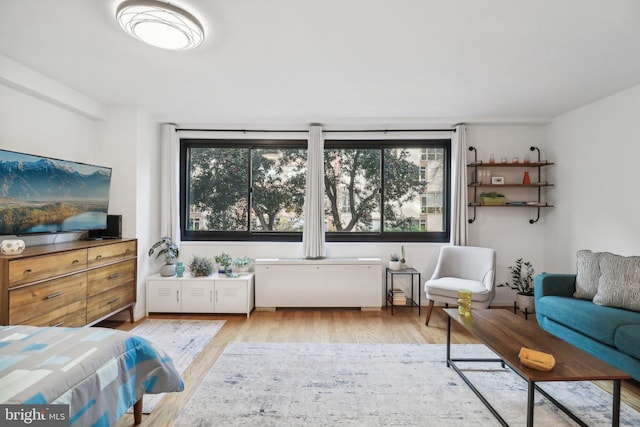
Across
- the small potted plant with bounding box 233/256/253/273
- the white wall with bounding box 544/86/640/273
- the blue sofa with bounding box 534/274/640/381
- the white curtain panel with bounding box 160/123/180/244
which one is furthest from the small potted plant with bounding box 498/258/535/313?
the white curtain panel with bounding box 160/123/180/244

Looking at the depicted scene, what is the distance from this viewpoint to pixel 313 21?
2.02m

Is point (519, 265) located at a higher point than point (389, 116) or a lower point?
lower

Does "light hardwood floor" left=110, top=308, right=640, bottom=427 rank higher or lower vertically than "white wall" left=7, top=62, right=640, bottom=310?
lower

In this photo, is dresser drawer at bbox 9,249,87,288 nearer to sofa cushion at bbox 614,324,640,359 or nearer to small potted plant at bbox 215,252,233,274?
small potted plant at bbox 215,252,233,274

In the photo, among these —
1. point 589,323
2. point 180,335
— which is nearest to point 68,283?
point 180,335

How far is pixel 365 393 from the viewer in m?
2.16

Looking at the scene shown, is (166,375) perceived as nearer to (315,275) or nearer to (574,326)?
(315,275)

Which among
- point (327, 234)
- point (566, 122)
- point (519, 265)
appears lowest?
point (519, 265)

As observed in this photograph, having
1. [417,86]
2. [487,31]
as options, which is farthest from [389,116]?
[487,31]

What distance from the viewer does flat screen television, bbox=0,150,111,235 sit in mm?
2498

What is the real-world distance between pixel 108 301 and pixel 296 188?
2.53 m

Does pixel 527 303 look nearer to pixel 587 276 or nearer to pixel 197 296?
pixel 587 276

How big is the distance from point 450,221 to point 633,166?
6.13 ft

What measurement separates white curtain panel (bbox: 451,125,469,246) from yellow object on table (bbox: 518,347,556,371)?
8.43 feet
